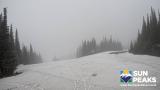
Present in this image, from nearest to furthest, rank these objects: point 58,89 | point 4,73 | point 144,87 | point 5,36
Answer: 1. point 144,87
2. point 58,89
3. point 4,73
4. point 5,36

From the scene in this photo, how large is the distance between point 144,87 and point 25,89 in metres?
12.3

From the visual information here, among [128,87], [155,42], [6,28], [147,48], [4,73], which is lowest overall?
[4,73]

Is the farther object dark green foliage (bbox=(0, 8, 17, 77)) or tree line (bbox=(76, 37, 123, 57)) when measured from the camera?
tree line (bbox=(76, 37, 123, 57))

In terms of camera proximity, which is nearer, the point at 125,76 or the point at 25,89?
the point at 25,89

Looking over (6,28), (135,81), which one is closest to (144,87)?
(135,81)

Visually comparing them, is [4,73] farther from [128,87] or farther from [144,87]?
[144,87]

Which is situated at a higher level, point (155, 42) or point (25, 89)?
point (155, 42)

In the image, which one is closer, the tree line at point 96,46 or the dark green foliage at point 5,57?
the dark green foliage at point 5,57

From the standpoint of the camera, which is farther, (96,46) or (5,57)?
(96,46)

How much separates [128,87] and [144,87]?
1445 mm

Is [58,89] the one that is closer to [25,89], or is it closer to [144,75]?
[25,89]

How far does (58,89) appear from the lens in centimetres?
997

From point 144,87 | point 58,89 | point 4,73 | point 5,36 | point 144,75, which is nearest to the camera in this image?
point 144,87

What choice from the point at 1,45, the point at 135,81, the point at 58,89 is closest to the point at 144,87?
the point at 135,81
